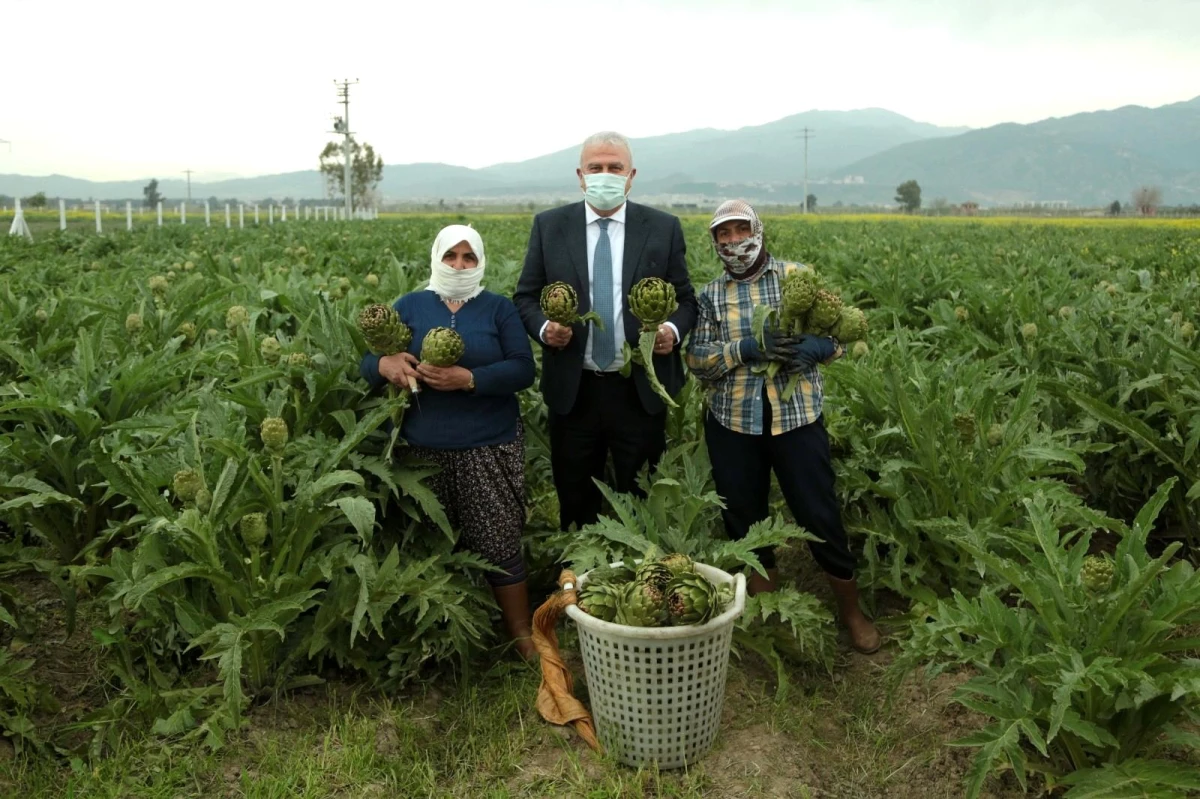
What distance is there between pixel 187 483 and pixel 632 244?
198 centimetres

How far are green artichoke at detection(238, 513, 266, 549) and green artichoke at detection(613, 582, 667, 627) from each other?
1.14 m

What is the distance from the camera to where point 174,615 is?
350 cm

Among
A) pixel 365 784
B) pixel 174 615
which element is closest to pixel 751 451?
pixel 365 784

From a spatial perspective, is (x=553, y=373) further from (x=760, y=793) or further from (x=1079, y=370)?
(x=1079, y=370)

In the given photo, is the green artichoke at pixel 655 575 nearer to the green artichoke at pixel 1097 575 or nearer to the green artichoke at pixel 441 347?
the green artichoke at pixel 441 347

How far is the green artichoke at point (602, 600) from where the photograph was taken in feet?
10.2

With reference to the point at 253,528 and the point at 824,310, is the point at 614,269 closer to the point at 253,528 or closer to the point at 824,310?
the point at 824,310

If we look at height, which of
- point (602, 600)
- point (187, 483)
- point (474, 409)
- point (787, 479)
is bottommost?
point (602, 600)

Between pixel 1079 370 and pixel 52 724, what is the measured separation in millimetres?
4729

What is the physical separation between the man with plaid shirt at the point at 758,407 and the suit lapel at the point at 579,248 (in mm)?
480

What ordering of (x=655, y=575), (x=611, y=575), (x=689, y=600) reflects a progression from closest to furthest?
(x=689, y=600) → (x=655, y=575) → (x=611, y=575)

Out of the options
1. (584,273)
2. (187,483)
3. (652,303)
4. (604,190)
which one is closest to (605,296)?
(584,273)

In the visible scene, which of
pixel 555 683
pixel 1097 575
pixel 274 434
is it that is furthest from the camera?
pixel 555 683

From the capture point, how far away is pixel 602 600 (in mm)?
3107
